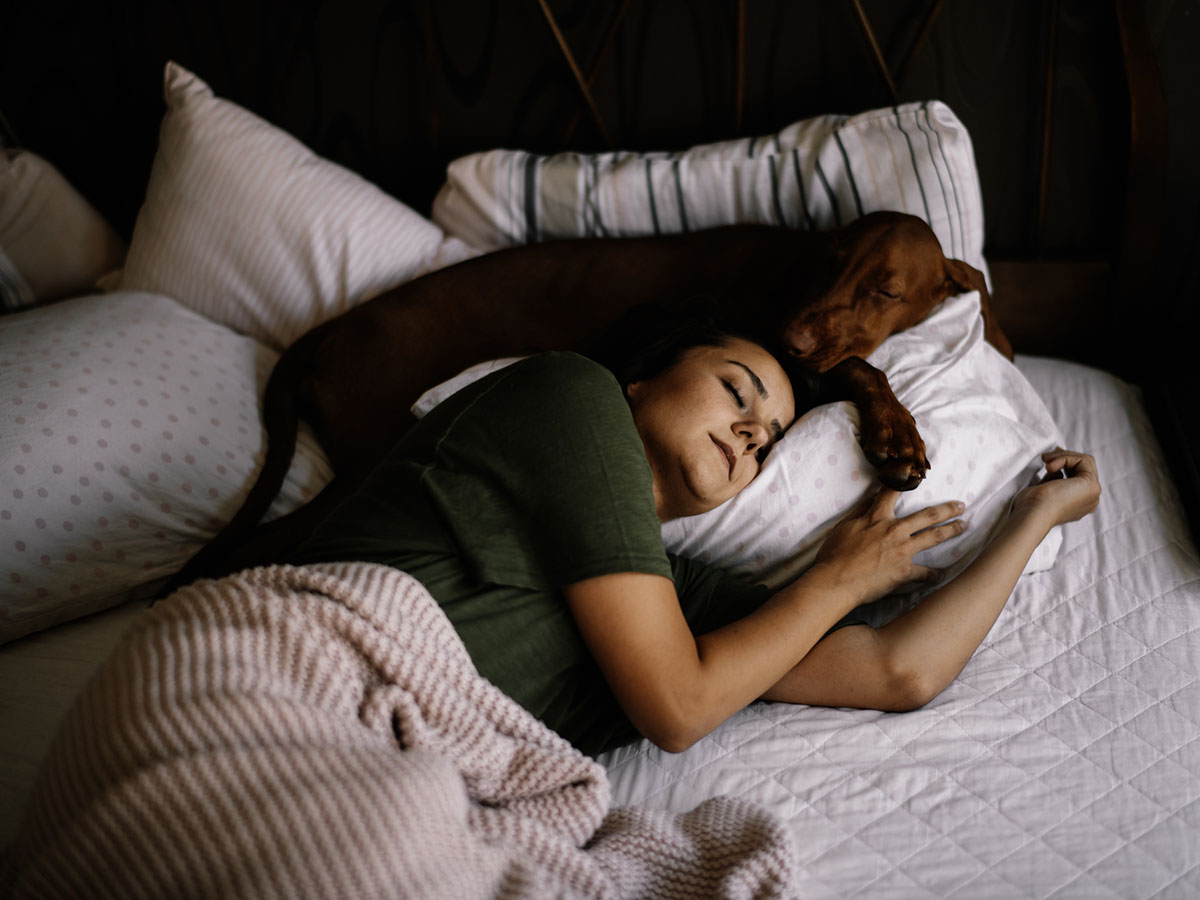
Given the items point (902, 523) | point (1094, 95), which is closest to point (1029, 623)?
point (902, 523)

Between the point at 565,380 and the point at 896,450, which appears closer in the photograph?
the point at 565,380

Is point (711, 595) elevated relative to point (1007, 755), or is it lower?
elevated

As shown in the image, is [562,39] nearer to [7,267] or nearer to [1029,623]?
[7,267]

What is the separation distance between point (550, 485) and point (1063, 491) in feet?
Result: 2.96

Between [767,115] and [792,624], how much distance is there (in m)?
1.44

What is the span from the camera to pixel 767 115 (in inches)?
85.2

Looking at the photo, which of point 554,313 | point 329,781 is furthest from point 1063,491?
point 329,781

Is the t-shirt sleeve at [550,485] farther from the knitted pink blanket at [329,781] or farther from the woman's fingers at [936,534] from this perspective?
the woman's fingers at [936,534]

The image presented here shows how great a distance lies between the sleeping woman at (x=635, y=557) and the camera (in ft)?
3.45

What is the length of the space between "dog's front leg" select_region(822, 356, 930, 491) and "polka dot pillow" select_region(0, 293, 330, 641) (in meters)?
1.08

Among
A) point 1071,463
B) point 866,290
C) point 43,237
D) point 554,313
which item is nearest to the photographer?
point 1071,463

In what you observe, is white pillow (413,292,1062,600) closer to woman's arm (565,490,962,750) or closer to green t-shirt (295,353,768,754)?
woman's arm (565,490,962,750)

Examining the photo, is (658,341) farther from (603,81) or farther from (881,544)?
(603,81)

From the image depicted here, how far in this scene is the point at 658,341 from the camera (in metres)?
1.39
